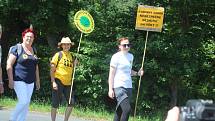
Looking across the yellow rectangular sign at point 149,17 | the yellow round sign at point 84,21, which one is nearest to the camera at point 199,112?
the yellow rectangular sign at point 149,17

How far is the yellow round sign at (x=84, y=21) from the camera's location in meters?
14.4

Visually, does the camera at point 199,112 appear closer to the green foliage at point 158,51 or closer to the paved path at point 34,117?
the paved path at point 34,117

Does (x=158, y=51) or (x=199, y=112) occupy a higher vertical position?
(x=199, y=112)

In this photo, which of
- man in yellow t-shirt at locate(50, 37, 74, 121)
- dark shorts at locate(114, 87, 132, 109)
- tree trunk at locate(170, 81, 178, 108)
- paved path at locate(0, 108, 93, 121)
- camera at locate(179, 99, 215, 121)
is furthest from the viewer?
tree trunk at locate(170, 81, 178, 108)

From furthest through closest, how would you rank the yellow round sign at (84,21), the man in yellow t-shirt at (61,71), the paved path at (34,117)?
1. the yellow round sign at (84,21)
2. the paved path at (34,117)
3. the man in yellow t-shirt at (61,71)

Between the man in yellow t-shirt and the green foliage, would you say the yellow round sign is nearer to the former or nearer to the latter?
the green foliage

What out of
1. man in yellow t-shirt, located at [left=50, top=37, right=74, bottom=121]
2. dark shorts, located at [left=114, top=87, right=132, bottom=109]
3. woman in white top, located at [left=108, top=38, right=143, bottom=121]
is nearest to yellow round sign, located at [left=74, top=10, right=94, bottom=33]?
man in yellow t-shirt, located at [left=50, top=37, right=74, bottom=121]

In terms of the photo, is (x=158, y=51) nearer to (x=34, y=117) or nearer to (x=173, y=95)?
(x=173, y=95)

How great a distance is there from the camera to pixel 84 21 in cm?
1469

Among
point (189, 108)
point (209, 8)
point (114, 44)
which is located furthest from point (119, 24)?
point (189, 108)

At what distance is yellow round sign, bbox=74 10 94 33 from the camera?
47.3 feet

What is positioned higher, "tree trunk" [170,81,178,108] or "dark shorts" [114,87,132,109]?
"dark shorts" [114,87,132,109]

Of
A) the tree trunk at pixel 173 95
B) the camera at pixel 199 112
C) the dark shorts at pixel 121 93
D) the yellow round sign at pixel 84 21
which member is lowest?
the tree trunk at pixel 173 95

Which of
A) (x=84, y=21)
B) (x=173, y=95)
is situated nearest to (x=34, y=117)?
(x=84, y=21)
